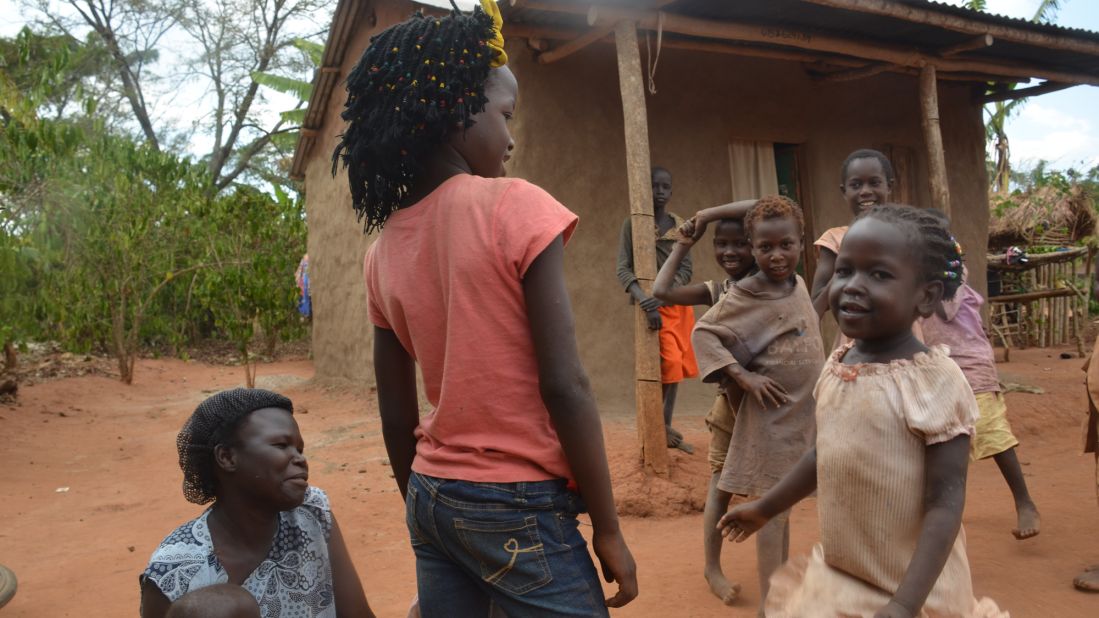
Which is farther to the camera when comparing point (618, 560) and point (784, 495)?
point (784, 495)

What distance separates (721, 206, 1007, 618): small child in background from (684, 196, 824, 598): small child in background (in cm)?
108

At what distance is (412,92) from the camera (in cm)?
153

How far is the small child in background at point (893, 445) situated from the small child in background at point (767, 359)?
1.08 m

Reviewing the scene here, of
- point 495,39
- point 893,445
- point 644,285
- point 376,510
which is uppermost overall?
point 495,39

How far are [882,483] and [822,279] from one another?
2.10 m

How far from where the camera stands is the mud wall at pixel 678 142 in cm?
667

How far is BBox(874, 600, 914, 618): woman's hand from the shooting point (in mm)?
1565

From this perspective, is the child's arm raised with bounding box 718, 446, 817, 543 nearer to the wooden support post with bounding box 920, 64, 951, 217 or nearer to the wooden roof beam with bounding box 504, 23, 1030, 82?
the wooden roof beam with bounding box 504, 23, 1030, 82

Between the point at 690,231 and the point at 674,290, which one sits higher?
the point at 690,231

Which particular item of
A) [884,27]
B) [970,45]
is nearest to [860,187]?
[884,27]

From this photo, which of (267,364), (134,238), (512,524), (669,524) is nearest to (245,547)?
(512,524)

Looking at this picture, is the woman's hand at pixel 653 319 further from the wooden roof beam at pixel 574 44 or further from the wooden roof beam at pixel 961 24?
the wooden roof beam at pixel 961 24

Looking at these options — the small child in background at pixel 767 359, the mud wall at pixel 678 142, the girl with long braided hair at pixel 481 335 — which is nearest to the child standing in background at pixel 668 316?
the mud wall at pixel 678 142

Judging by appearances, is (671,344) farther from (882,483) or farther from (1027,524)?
(882,483)
